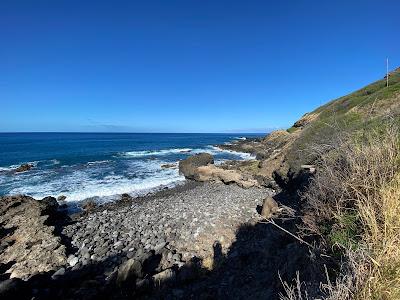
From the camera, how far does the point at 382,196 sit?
356 centimetres

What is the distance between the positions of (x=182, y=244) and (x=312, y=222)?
614 cm

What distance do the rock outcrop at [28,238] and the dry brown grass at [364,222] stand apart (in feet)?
27.9

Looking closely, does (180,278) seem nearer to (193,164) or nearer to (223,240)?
(223,240)

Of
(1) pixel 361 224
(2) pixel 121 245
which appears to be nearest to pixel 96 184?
(2) pixel 121 245

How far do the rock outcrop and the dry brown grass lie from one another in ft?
27.9

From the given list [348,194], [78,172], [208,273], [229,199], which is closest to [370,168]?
[348,194]

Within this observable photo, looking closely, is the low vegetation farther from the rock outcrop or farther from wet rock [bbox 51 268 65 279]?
the rock outcrop

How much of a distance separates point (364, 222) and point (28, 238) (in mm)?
12525

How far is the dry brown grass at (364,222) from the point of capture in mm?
2713

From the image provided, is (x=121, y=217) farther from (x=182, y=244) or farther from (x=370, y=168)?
(x=370, y=168)

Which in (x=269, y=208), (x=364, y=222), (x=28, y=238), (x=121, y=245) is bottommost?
(x=28, y=238)

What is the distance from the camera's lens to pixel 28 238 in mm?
11711

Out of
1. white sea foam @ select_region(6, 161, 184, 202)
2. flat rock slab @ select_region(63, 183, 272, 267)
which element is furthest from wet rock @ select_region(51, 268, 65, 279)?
white sea foam @ select_region(6, 161, 184, 202)

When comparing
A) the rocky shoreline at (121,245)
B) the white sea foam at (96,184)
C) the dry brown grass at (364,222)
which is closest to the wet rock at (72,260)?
the rocky shoreline at (121,245)
